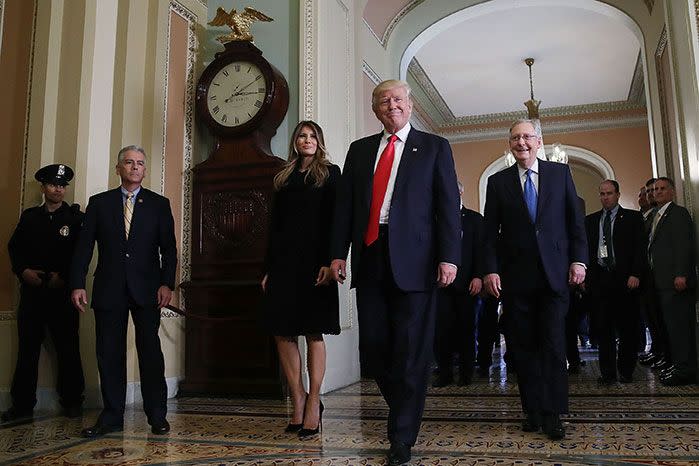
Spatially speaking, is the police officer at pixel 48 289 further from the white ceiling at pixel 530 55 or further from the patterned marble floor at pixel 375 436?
the white ceiling at pixel 530 55

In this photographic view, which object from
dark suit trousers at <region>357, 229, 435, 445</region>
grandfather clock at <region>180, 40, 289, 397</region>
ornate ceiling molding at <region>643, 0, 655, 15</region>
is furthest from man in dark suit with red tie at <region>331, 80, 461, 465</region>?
ornate ceiling molding at <region>643, 0, 655, 15</region>

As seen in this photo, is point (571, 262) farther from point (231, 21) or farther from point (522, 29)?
point (522, 29)

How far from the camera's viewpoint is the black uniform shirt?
379cm

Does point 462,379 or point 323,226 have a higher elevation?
point 323,226

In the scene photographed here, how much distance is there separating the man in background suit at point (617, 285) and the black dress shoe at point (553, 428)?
2.03 metres

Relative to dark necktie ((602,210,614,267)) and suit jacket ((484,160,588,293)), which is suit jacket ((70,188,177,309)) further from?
dark necktie ((602,210,614,267))

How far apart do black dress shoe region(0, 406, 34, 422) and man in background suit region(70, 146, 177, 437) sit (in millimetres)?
802

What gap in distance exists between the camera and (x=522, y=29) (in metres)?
8.62

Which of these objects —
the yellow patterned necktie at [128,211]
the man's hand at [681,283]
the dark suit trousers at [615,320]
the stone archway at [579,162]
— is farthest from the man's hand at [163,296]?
the stone archway at [579,162]

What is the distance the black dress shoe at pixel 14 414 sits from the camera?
11.8ft

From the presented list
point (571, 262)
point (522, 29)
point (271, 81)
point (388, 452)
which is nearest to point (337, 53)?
point (271, 81)

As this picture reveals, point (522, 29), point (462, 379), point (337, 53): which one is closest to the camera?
point (462, 379)

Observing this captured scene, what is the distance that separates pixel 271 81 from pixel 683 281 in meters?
3.31

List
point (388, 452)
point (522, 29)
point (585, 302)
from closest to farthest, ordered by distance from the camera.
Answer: point (388, 452)
point (585, 302)
point (522, 29)
